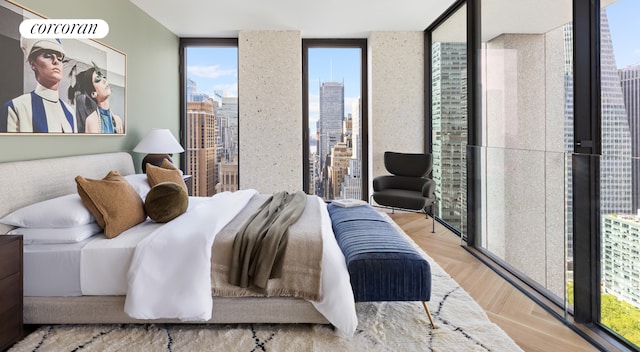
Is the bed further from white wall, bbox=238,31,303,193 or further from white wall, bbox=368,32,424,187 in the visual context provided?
white wall, bbox=368,32,424,187

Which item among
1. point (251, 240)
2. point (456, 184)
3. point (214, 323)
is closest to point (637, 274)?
point (251, 240)

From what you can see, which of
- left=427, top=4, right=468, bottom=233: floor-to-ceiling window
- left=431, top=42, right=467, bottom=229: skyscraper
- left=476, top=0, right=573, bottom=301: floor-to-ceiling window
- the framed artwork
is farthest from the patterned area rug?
left=431, top=42, right=467, bottom=229: skyscraper

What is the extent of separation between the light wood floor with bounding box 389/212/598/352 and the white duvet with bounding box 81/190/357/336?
38.2 inches

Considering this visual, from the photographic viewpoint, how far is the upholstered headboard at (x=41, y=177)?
7.30 feet

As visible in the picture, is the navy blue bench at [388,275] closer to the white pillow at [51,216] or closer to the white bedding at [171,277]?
the white bedding at [171,277]

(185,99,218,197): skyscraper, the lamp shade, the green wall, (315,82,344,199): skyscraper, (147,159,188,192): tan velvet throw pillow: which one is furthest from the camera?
(315,82,344,199): skyscraper

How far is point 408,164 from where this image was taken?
15.7 ft

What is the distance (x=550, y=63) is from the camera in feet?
8.80

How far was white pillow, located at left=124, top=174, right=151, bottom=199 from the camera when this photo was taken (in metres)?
2.88

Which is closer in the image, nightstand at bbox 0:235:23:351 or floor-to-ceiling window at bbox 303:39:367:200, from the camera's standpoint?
nightstand at bbox 0:235:23:351

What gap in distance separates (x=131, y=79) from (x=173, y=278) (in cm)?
301

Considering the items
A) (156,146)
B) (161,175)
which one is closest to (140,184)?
(161,175)

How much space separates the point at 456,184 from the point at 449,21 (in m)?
2.06

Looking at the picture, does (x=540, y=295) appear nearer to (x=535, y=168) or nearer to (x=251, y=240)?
(x=535, y=168)
